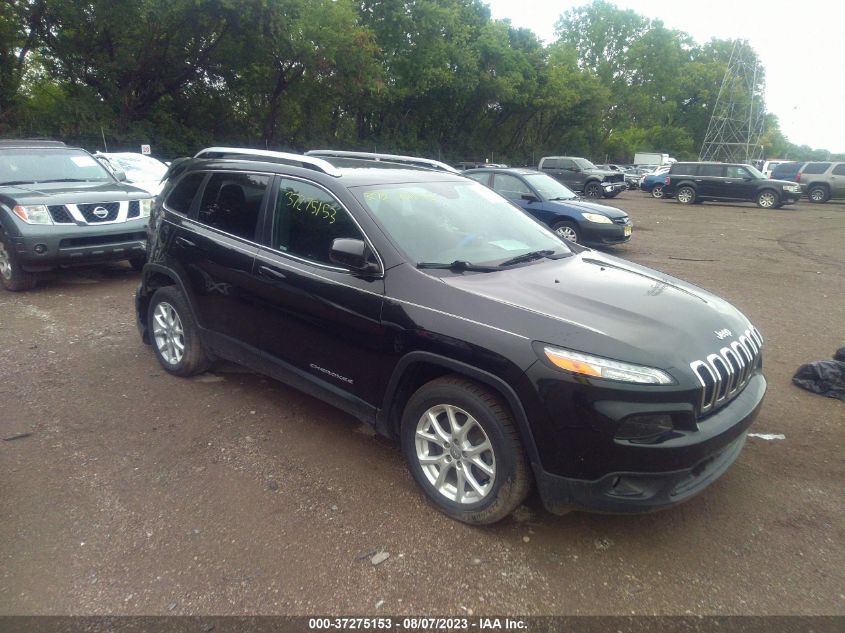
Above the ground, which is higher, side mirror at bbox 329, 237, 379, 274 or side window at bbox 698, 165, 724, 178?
side window at bbox 698, 165, 724, 178

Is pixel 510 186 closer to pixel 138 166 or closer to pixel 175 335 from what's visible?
pixel 175 335

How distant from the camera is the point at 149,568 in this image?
2.77 metres

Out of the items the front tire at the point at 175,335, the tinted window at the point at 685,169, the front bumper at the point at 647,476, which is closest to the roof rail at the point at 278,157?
the front tire at the point at 175,335

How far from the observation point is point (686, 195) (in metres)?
24.9

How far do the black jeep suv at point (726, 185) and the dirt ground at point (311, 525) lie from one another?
21.1 meters

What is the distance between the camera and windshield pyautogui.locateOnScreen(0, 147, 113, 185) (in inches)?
315

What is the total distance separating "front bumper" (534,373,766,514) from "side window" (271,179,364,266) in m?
1.76

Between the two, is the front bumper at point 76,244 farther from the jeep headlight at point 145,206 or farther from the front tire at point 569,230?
the front tire at point 569,230

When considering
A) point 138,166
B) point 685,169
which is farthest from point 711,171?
point 138,166

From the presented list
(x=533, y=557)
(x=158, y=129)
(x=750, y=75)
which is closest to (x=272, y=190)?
(x=533, y=557)

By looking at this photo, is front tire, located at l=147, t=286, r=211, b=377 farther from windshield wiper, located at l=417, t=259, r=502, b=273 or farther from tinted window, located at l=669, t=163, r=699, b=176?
tinted window, located at l=669, t=163, r=699, b=176

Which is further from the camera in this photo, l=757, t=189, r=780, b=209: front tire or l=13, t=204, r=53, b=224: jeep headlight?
l=757, t=189, r=780, b=209: front tire

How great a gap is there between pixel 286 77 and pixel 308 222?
26.0 metres

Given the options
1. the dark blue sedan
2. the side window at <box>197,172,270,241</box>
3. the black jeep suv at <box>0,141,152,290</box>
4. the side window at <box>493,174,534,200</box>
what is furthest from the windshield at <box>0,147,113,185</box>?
the side window at <box>493,174,534,200</box>
